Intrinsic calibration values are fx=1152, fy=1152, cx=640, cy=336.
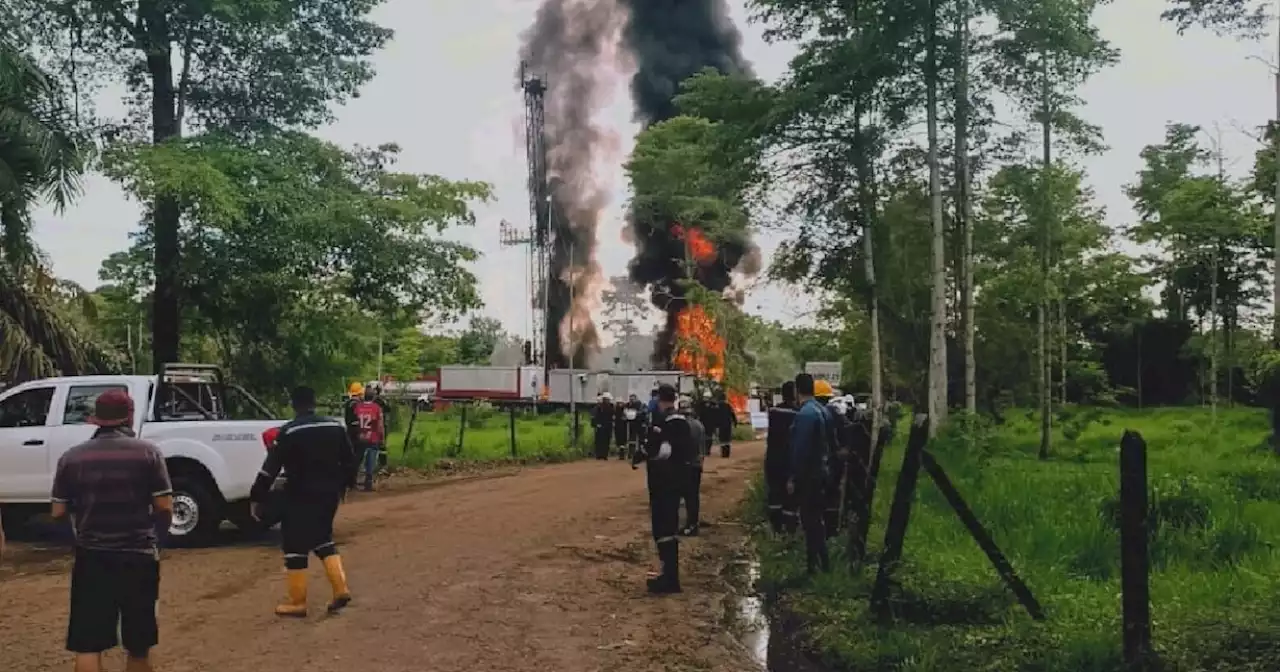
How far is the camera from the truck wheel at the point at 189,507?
1262 cm

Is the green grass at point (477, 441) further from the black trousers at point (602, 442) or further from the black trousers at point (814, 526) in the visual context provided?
the black trousers at point (814, 526)

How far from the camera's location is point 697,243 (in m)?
49.4

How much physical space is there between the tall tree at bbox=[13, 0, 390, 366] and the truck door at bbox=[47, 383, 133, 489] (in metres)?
6.59

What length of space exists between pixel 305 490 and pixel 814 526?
421cm

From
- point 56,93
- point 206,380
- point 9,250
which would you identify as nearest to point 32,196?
point 9,250

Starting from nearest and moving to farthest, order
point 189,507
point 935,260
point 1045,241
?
point 189,507 < point 935,260 < point 1045,241

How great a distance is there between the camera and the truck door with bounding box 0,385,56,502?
41.5 ft

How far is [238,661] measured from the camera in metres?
7.38

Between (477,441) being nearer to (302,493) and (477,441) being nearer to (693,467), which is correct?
(693,467)

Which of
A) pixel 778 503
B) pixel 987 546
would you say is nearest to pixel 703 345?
pixel 778 503

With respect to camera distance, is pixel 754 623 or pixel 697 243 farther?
pixel 697 243

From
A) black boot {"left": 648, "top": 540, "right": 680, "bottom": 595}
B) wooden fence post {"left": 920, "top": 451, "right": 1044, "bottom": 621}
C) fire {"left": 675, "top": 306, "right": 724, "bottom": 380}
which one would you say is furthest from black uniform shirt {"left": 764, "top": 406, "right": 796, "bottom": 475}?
fire {"left": 675, "top": 306, "right": 724, "bottom": 380}

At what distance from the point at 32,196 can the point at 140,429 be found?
17.1 feet

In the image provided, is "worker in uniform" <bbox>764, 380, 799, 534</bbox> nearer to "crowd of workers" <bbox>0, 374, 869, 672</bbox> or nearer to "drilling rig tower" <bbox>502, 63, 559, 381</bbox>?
"crowd of workers" <bbox>0, 374, 869, 672</bbox>
